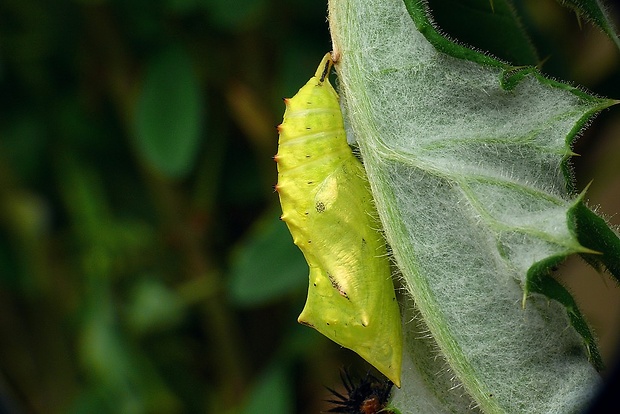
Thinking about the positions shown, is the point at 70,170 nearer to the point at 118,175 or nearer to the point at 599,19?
the point at 118,175

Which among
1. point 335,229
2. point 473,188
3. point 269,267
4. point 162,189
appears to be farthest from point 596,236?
point 162,189

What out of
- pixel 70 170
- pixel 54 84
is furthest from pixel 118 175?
pixel 54 84

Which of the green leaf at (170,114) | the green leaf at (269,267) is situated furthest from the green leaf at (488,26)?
the green leaf at (170,114)

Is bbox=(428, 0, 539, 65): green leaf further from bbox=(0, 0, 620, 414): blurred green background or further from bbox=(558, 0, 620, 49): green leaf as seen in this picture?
bbox=(0, 0, 620, 414): blurred green background

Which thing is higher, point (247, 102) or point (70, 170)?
point (247, 102)

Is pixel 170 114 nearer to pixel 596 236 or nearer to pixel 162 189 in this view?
pixel 162 189

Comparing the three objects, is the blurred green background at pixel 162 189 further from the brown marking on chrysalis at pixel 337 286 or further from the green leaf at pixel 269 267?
the brown marking on chrysalis at pixel 337 286
